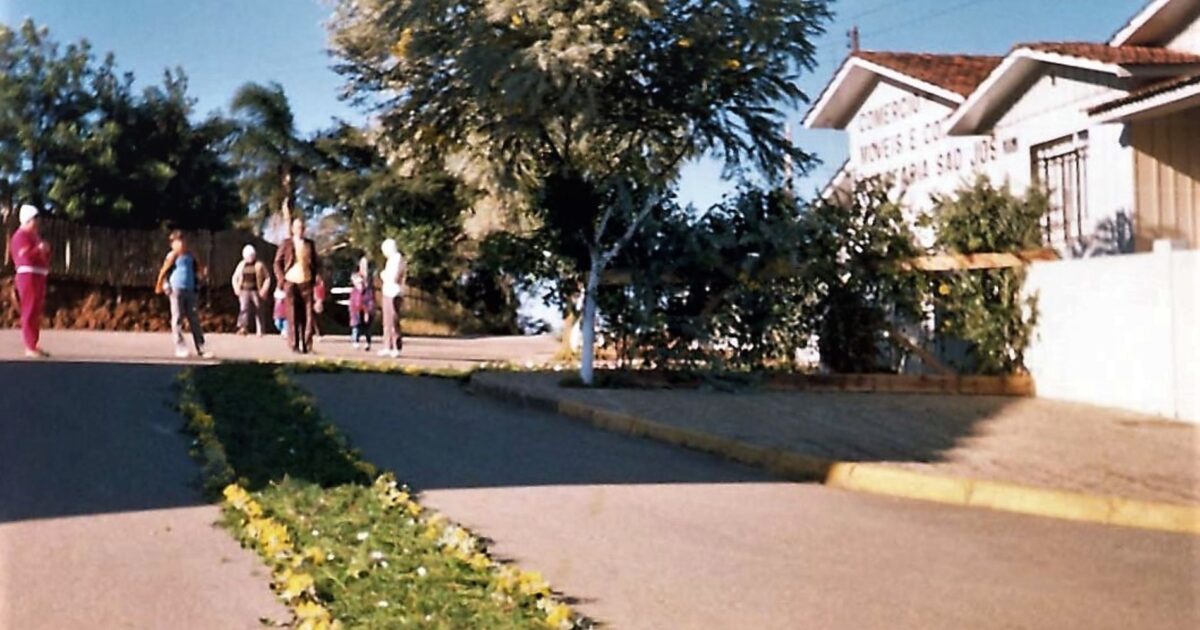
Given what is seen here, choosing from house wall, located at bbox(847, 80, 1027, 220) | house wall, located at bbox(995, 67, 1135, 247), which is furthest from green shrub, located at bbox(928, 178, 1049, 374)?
house wall, located at bbox(847, 80, 1027, 220)

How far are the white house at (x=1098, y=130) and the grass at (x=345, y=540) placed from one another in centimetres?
897

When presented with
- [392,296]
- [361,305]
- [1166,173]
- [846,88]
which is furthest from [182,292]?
[846,88]

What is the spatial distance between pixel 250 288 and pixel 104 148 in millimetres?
4187

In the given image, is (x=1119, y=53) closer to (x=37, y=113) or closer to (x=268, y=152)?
(x=37, y=113)

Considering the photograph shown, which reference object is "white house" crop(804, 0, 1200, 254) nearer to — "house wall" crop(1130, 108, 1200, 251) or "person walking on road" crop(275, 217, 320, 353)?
"house wall" crop(1130, 108, 1200, 251)

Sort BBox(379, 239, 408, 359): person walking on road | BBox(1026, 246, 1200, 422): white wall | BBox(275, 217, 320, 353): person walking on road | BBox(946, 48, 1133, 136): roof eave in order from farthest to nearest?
1. BBox(379, 239, 408, 359): person walking on road
2. BBox(275, 217, 320, 353): person walking on road
3. BBox(946, 48, 1133, 136): roof eave
4. BBox(1026, 246, 1200, 422): white wall

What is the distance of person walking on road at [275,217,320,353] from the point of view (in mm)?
19312

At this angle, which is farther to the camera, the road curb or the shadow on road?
the road curb

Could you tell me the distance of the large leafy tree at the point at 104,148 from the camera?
76.9ft

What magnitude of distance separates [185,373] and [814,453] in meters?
6.52

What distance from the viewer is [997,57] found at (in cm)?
2522

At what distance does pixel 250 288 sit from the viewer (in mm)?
24891

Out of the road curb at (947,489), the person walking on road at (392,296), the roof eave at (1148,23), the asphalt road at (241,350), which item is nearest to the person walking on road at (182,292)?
the asphalt road at (241,350)

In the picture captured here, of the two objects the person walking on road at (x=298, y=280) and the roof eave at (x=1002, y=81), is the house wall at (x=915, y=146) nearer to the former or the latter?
the roof eave at (x=1002, y=81)
